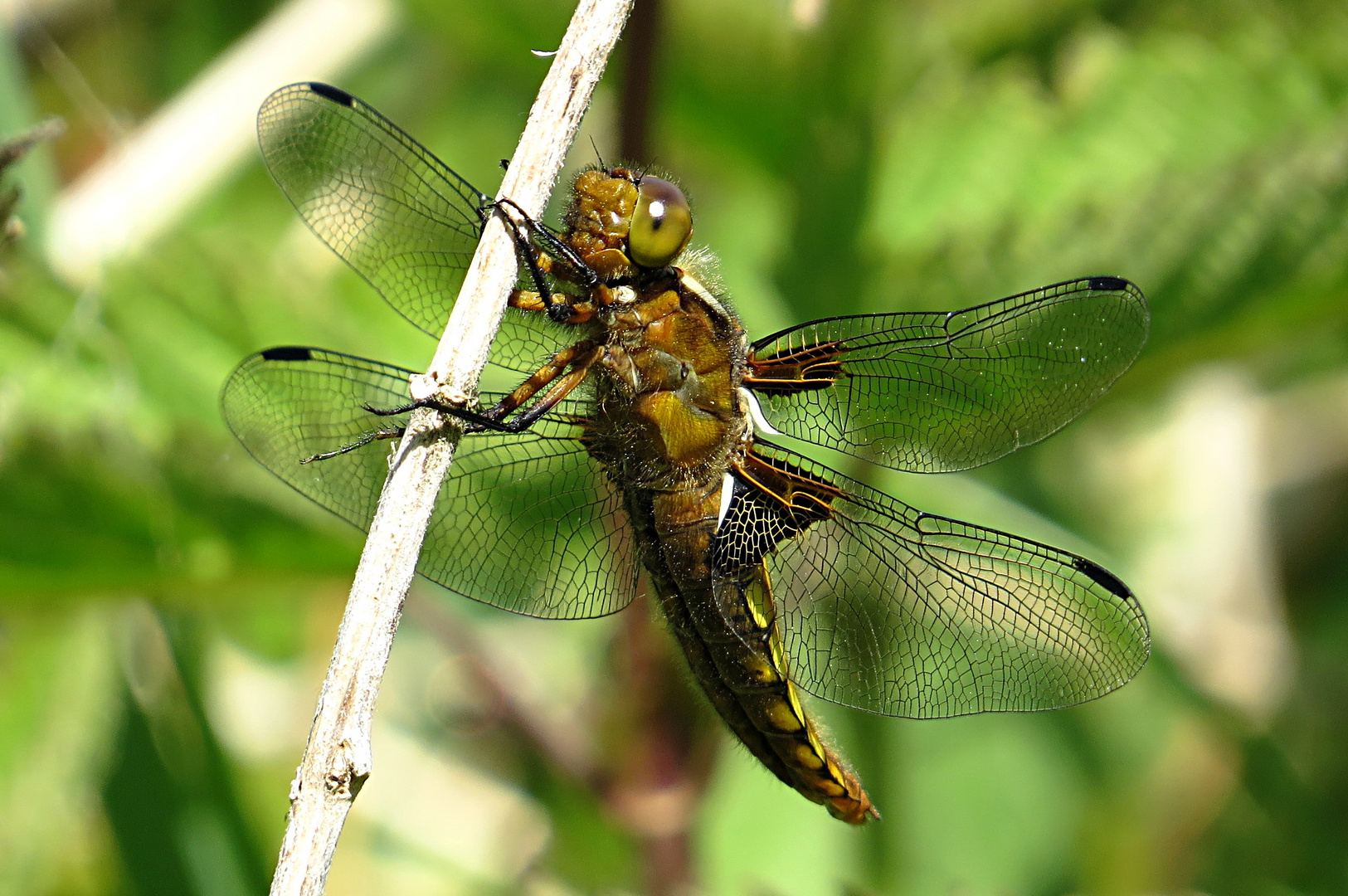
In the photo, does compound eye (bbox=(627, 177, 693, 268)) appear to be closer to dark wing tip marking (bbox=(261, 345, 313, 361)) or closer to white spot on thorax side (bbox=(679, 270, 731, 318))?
Result: white spot on thorax side (bbox=(679, 270, 731, 318))

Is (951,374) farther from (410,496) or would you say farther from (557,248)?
(410,496)

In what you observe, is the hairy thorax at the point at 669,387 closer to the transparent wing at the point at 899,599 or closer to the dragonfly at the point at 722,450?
the dragonfly at the point at 722,450

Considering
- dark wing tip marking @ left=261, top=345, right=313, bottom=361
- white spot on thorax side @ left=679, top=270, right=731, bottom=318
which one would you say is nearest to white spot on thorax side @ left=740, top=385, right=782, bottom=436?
white spot on thorax side @ left=679, top=270, right=731, bottom=318

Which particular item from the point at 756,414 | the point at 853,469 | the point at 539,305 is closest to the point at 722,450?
the point at 756,414

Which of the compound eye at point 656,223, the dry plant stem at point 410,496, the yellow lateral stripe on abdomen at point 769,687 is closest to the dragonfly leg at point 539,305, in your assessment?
the compound eye at point 656,223

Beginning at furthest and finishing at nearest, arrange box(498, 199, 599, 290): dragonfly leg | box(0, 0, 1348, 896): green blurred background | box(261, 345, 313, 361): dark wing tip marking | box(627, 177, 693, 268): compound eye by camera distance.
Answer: box(0, 0, 1348, 896): green blurred background, box(261, 345, 313, 361): dark wing tip marking, box(627, 177, 693, 268): compound eye, box(498, 199, 599, 290): dragonfly leg
